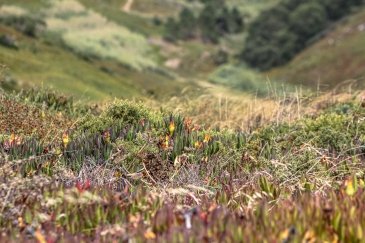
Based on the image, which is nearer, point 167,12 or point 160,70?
point 160,70

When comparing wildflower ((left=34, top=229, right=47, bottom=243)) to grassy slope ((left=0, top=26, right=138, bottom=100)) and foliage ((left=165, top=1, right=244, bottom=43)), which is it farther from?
foliage ((left=165, top=1, right=244, bottom=43))

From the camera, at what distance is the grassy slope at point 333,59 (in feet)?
263

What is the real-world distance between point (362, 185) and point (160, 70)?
243 ft

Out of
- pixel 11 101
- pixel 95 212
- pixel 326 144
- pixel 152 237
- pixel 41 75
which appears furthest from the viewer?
pixel 41 75

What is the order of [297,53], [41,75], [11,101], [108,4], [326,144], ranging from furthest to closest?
[108,4]
[297,53]
[41,75]
[11,101]
[326,144]

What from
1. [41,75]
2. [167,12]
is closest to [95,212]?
[41,75]

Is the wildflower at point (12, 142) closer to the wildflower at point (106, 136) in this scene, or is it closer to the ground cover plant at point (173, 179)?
the ground cover plant at point (173, 179)

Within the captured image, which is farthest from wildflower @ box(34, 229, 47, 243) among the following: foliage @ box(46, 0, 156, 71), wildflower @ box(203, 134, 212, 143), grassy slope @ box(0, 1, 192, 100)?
foliage @ box(46, 0, 156, 71)

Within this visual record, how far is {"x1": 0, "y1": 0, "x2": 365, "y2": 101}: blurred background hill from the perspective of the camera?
71.8 m

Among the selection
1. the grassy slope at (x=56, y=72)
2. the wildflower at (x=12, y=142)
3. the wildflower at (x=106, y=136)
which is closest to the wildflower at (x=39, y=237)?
the wildflower at (x=12, y=142)

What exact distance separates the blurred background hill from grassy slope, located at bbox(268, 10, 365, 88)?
0.67 ft

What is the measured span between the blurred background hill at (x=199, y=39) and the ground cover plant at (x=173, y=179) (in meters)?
35.8

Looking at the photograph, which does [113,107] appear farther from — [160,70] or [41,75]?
[160,70]

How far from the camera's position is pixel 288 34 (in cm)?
11512
